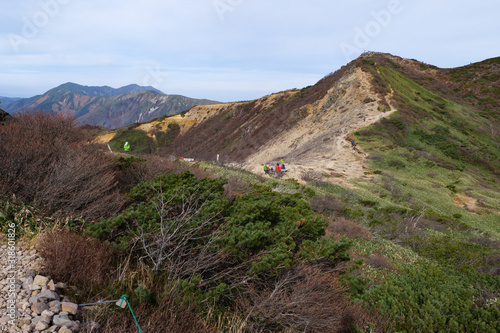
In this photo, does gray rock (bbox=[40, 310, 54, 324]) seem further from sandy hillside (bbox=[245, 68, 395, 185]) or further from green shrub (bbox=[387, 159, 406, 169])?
green shrub (bbox=[387, 159, 406, 169])

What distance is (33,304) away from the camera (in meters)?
2.55

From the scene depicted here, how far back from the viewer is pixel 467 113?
37188 mm

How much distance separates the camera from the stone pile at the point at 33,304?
238cm

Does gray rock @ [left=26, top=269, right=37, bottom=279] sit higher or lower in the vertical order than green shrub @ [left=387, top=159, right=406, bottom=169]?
higher

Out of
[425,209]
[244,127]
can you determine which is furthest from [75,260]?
[244,127]

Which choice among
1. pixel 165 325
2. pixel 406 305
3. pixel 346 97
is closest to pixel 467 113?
pixel 346 97

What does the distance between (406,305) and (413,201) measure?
13.5 meters

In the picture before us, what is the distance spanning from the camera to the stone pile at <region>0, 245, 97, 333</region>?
2385 mm

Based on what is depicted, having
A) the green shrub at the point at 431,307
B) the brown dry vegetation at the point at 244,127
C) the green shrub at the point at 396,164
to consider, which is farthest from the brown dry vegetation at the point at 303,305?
the brown dry vegetation at the point at 244,127

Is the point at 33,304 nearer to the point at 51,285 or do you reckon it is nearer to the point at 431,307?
the point at 51,285

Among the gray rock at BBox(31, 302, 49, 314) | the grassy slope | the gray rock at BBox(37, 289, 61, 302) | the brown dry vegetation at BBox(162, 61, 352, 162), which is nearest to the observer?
the gray rock at BBox(31, 302, 49, 314)

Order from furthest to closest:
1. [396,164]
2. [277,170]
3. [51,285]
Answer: [396,164] < [277,170] < [51,285]

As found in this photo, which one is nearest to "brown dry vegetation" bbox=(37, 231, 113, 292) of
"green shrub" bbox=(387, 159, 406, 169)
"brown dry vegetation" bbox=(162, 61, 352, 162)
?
"green shrub" bbox=(387, 159, 406, 169)

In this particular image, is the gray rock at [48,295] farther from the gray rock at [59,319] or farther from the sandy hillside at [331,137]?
the sandy hillside at [331,137]
